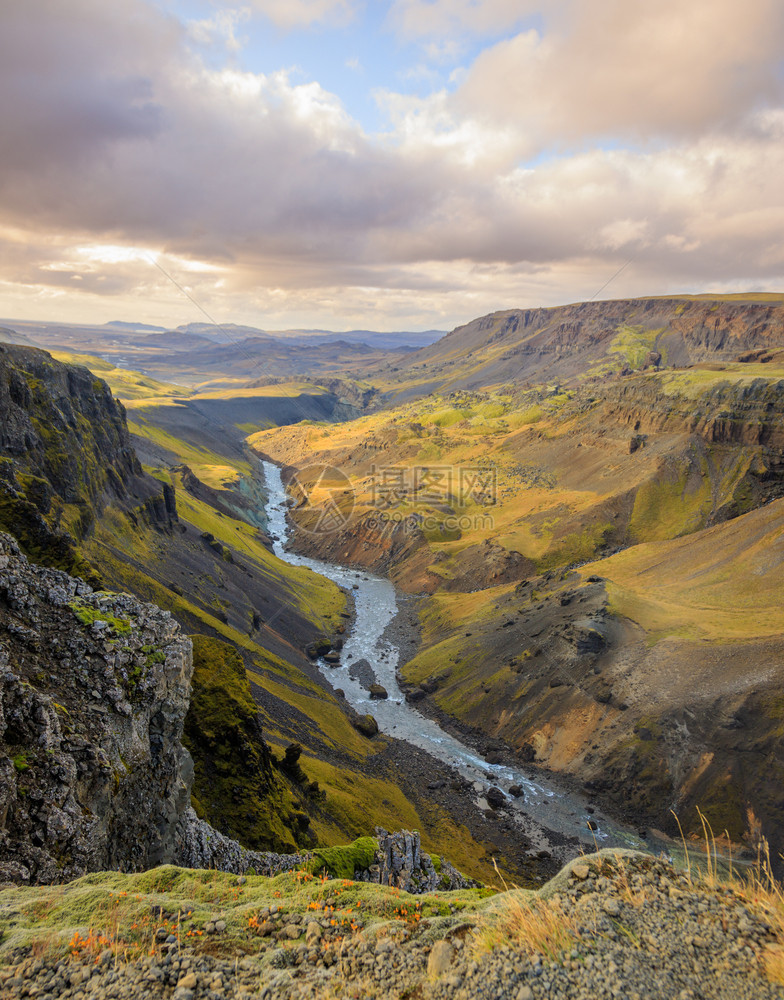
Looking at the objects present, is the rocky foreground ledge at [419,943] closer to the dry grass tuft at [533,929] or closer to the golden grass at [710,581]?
the dry grass tuft at [533,929]

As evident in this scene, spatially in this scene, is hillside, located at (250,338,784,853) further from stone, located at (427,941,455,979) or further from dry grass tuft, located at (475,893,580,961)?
stone, located at (427,941,455,979)

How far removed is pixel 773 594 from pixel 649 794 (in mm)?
26198

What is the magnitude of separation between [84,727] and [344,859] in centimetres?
1232

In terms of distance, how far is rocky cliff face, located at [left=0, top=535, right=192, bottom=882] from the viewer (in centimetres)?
1219

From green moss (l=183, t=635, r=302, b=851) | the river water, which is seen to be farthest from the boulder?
green moss (l=183, t=635, r=302, b=851)

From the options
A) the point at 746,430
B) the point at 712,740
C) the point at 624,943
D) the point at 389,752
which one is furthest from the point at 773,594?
the point at 624,943

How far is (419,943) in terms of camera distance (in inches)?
395

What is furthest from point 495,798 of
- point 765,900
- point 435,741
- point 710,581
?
point 765,900

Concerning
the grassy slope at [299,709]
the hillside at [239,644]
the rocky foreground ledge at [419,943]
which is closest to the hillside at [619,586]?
the hillside at [239,644]

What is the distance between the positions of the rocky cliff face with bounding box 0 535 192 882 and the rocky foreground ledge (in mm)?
1966

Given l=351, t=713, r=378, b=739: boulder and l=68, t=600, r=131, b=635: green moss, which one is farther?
l=351, t=713, r=378, b=739: boulder

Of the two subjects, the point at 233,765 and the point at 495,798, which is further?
the point at 495,798

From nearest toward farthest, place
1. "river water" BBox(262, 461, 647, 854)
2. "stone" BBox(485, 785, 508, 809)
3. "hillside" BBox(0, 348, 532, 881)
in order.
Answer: "hillside" BBox(0, 348, 532, 881) < "river water" BBox(262, 461, 647, 854) < "stone" BBox(485, 785, 508, 809)

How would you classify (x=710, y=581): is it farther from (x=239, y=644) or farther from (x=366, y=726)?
(x=239, y=644)
